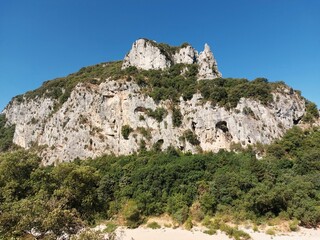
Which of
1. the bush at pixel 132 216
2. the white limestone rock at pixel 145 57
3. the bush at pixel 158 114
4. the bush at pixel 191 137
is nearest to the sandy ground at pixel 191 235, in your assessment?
the bush at pixel 132 216

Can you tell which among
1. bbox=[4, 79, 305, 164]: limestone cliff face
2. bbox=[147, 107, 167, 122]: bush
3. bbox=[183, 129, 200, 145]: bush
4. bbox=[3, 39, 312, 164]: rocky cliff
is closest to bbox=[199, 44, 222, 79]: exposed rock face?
bbox=[3, 39, 312, 164]: rocky cliff

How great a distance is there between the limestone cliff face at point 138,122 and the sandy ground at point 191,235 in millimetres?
27053

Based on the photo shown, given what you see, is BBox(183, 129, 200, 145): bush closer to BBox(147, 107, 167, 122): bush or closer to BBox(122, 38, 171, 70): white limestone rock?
BBox(147, 107, 167, 122): bush

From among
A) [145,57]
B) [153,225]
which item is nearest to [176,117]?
[145,57]

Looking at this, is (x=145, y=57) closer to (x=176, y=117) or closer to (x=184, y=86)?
(x=184, y=86)

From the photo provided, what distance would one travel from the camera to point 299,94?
235 feet

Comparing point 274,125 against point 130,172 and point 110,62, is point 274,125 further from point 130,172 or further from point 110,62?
point 110,62

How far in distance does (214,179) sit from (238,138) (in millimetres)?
16391

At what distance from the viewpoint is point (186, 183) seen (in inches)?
1972

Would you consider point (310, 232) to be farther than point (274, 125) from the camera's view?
No

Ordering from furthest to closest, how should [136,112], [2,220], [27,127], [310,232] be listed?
1. [27,127]
2. [136,112]
3. [310,232]
4. [2,220]

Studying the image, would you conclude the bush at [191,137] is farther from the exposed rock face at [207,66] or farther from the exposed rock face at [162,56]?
the exposed rock face at [162,56]

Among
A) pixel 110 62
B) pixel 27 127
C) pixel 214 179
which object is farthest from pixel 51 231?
pixel 110 62

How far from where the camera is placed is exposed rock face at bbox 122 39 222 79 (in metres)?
84.4
